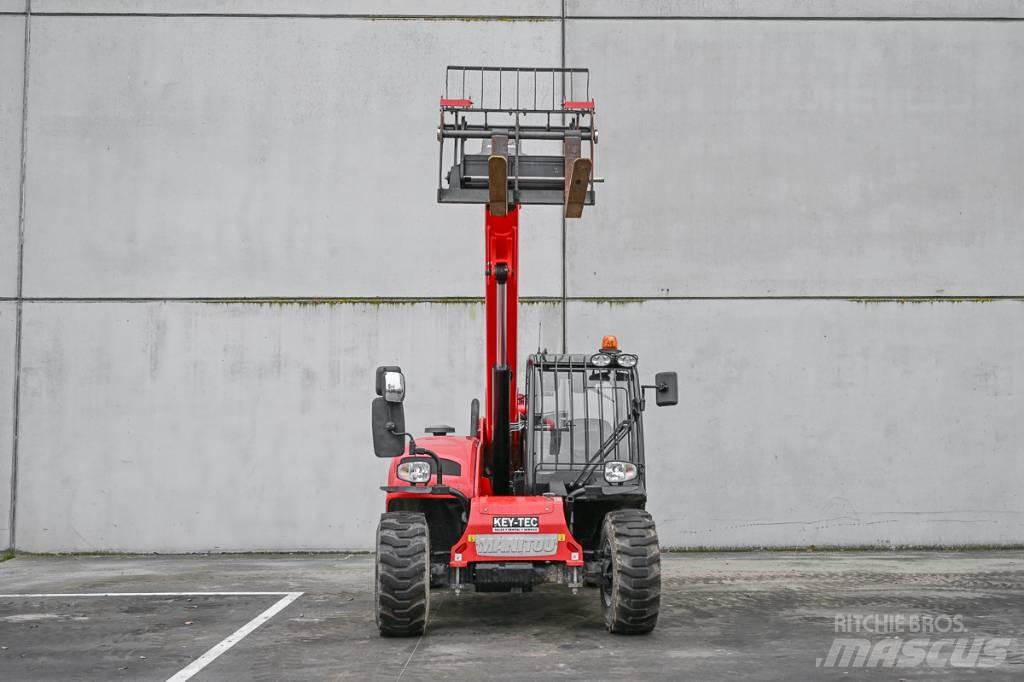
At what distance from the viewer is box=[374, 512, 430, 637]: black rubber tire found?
25.8 feet

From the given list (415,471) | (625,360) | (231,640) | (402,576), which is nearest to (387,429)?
(415,471)

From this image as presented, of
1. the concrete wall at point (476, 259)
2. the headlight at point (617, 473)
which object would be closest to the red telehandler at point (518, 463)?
the headlight at point (617, 473)

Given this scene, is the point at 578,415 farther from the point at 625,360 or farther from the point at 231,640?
the point at 231,640

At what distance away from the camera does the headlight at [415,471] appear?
8.47 meters

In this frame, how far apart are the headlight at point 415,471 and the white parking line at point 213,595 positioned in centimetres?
185

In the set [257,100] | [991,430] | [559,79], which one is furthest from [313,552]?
[991,430]

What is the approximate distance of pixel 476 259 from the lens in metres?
14.3

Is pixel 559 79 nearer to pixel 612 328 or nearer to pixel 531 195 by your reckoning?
pixel 612 328

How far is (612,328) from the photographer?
46.4 ft

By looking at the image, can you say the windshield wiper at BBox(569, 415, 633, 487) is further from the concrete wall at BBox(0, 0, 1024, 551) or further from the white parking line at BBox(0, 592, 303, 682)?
the concrete wall at BBox(0, 0, 1024, 551)

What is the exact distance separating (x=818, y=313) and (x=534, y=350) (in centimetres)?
394

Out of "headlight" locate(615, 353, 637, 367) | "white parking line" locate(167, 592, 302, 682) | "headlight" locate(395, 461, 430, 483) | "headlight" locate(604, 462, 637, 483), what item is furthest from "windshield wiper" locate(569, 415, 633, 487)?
"white parking line" locate(167, 592, 302, 682)

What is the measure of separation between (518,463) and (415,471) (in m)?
1.08

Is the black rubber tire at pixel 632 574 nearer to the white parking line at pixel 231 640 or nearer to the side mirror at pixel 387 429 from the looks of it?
the side mirror at pixel 387 429
